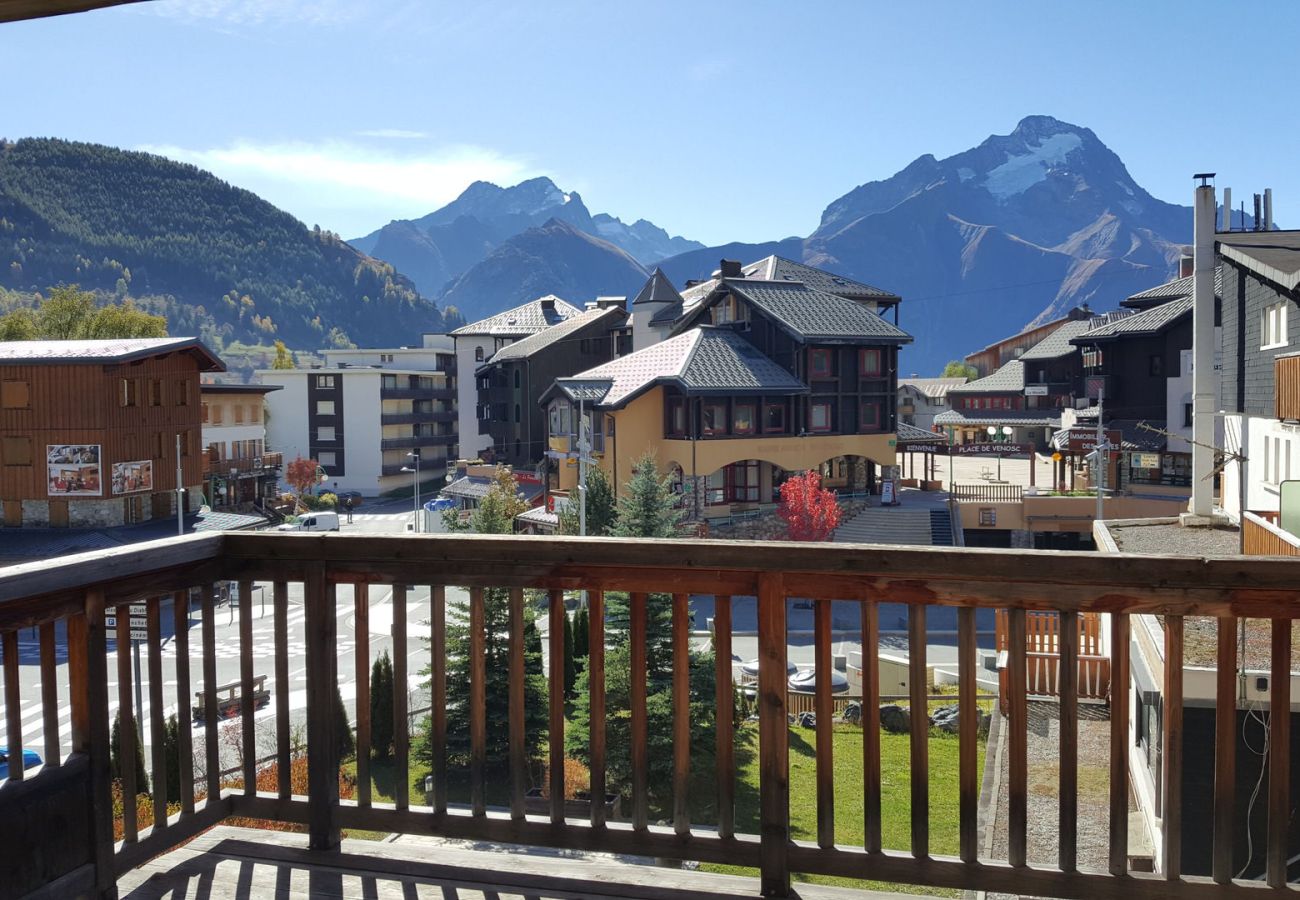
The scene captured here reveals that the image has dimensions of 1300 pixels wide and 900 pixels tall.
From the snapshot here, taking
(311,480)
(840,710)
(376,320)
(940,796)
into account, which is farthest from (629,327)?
(376,320)

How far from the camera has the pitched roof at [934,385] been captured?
307ft

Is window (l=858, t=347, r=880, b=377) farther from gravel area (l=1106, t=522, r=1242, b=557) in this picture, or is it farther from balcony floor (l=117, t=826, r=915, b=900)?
balcony floor (l=117, t=826, r=915, b=900)

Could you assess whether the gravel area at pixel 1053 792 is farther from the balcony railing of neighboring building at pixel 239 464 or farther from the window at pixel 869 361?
the balcony railing of neighboring building at pixel 239 464

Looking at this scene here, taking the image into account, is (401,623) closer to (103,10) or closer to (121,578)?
(121,578)

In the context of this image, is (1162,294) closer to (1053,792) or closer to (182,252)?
(1053,792)

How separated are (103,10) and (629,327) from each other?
62.9 meters

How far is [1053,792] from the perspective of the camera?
10.0 m

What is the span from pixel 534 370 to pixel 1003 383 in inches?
1344

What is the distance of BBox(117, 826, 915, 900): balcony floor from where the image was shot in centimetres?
338

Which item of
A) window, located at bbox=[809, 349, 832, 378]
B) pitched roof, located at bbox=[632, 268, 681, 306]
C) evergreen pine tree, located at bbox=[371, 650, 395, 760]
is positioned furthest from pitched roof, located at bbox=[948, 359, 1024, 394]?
evergreen pine tree, located at bbox=[371, 650, 395, 760]

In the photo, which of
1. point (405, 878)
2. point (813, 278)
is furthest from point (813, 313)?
point (405, 878)

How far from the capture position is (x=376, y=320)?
187625mm

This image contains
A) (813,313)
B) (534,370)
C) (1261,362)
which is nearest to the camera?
(1261,362)

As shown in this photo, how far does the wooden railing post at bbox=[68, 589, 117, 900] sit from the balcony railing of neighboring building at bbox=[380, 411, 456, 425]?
75419 millimetres
